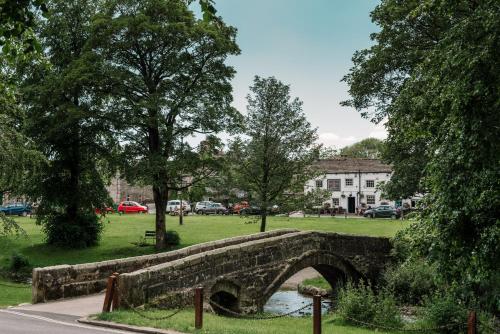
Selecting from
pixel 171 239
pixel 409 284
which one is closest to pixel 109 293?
pixel 409 284

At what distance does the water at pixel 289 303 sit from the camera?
2334cm

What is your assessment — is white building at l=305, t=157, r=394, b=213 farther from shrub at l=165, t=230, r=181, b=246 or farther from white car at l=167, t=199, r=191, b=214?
shrub at l=165, t=230, r=181, b=246

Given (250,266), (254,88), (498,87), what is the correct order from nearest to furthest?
(498,87) < (250,266) < (254,88)

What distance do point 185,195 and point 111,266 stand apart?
46.2 feet

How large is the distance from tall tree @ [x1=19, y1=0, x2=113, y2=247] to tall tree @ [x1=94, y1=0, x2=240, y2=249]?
1.40 metres

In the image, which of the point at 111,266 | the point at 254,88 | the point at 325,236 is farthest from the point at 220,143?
the point at 111,266

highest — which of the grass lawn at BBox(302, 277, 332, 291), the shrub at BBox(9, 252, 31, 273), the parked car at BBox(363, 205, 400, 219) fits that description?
the parked car at BBox(363, 205, 400, 219)

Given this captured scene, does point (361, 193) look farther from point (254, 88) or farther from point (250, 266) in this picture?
point (250, 266)

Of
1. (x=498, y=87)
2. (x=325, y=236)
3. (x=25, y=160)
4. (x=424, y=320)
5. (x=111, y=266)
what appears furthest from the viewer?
(x=325, y=236)

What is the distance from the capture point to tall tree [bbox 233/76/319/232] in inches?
1171

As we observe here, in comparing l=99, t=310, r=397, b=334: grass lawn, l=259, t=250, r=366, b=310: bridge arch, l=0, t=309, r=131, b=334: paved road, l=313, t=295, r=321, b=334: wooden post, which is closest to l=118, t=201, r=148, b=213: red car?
l=259, t=250, r=366, b=310: bridge arch

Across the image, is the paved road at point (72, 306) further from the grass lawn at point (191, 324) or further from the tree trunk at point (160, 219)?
the tree trunk at point (160, 219)

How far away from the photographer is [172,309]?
49.2 ft

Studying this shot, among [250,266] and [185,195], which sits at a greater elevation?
[185,195]
